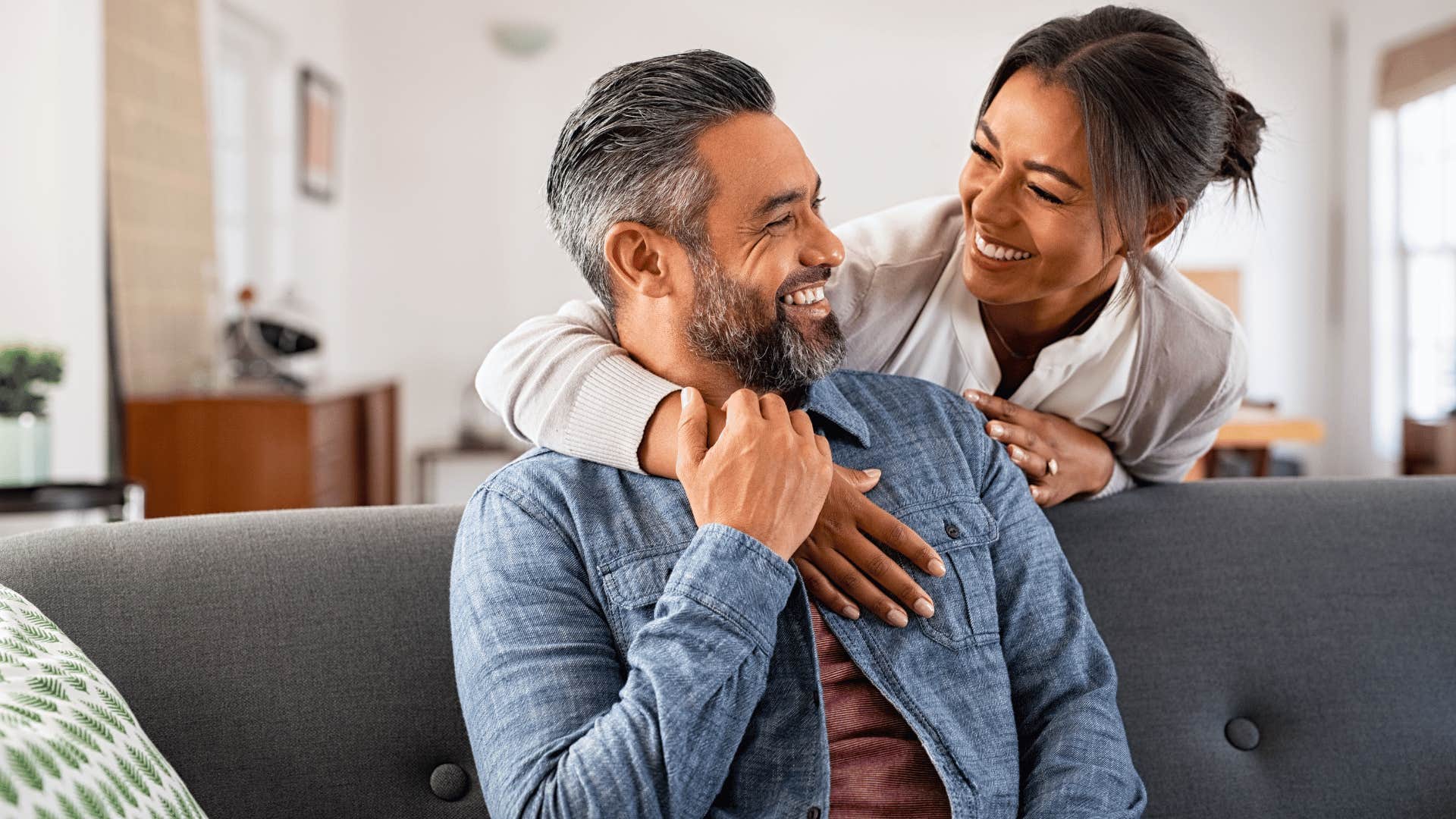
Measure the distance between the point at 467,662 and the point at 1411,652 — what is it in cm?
114

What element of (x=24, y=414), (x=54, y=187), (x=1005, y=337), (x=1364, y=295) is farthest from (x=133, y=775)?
(x=1364, y=295)

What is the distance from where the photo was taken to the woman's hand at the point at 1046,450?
1441mm

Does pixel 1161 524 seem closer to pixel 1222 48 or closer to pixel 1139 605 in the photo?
pixel 1139 605

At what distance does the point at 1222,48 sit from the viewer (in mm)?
6535

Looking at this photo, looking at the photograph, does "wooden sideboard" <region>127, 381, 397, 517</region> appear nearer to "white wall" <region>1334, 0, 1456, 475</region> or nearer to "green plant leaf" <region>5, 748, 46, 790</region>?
"green plant leaf" <region>5, 748, 46, 790</region>

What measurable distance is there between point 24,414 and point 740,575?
2069mm

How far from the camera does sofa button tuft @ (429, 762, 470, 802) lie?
131 cm

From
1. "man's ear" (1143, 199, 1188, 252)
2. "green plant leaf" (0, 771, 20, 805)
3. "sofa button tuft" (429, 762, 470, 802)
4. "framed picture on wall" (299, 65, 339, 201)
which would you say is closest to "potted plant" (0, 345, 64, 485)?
"sofa button tuft" (429, 762, 470, 802)

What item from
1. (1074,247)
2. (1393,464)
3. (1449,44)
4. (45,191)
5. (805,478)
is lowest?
(1393,464)

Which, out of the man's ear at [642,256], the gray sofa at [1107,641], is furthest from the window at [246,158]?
the man's ear at [642,256]

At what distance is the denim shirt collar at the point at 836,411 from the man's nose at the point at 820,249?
0.14 meters

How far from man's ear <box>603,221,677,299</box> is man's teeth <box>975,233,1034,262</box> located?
359mm

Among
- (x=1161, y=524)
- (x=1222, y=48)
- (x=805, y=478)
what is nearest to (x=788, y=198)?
(x=805, y=478)

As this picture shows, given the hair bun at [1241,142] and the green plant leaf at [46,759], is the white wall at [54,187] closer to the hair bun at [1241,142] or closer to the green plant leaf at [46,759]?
the green plant leaf at [46,759]
